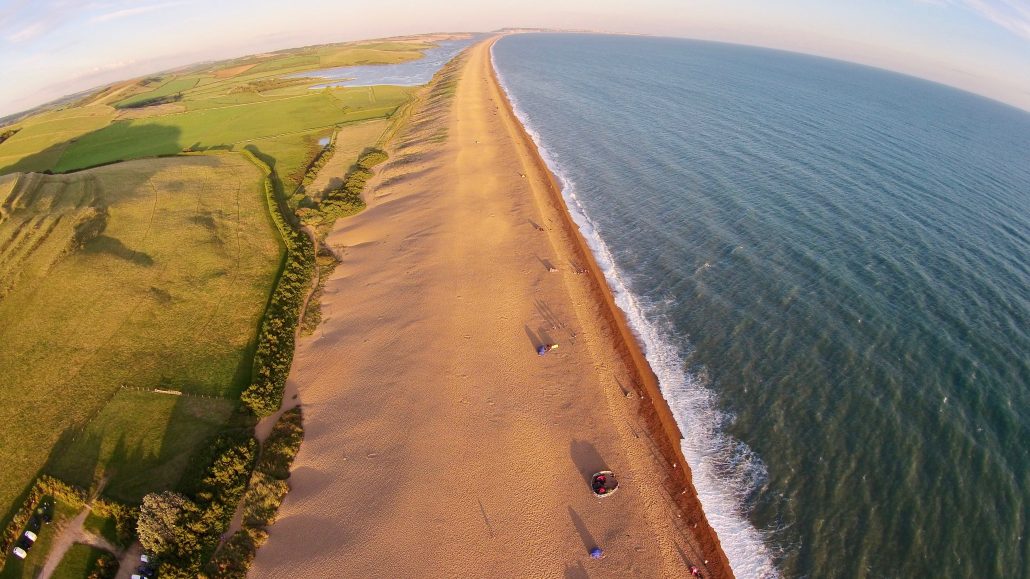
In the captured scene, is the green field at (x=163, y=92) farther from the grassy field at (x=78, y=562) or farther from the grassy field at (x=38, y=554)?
the grassy field at (x=78, y=562)

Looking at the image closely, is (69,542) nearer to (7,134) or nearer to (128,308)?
(128,308)

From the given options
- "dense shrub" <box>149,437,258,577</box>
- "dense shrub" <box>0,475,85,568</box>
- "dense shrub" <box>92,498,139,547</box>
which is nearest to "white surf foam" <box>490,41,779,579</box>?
"dense shrub" <box>149,437,258,577</box>

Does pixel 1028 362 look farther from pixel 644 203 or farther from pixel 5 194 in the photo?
pixel 5 194

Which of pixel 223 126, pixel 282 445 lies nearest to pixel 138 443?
pixel 282 445

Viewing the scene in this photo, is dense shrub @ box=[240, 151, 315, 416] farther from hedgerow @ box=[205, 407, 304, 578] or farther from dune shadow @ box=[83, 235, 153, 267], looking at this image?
dune shadow @ box=[83, 235, 153, 267]

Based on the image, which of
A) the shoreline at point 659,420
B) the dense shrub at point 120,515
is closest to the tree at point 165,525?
the dense shrub at point 120,515

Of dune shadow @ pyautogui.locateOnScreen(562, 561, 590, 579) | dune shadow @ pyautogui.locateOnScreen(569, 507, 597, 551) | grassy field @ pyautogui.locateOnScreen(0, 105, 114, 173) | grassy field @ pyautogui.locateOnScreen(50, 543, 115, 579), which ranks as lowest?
dune shadow @ pyautogui.locateOnScreen(562, 561, 590, 579)
